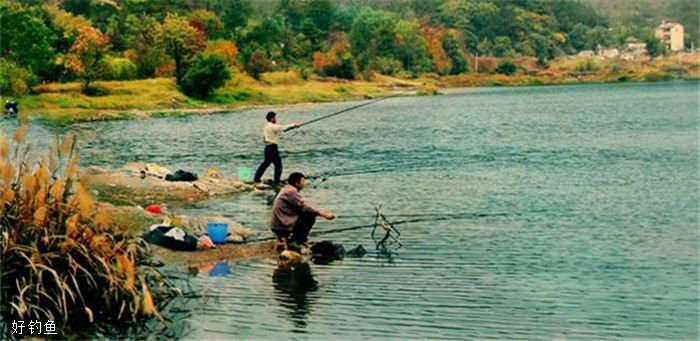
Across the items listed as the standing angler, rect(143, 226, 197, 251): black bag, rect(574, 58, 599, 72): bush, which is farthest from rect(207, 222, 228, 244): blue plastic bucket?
rect(574, 58, 599, 72): bush

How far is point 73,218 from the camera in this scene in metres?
12.1

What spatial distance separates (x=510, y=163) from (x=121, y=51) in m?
65.9

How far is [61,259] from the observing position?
12.2m

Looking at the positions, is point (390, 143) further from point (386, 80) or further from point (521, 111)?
point (386, 80)

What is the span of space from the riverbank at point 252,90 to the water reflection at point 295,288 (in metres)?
18.1

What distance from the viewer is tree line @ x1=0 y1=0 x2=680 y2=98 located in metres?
75.6

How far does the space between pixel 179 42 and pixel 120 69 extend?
310 inches

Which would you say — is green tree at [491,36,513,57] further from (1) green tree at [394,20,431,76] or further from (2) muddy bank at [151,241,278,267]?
(2) muddy bank at [151,241,278,267]

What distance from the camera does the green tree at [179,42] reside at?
287 feet

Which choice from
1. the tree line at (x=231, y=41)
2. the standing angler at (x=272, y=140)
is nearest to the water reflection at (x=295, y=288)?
the standing angler at (x=272, y=140)

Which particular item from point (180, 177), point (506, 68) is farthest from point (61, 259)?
point (506, 68)

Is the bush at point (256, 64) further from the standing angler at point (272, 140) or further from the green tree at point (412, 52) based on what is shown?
the standing angler at point (272, 140)

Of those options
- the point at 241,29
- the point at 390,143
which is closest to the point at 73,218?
the point at 390,143

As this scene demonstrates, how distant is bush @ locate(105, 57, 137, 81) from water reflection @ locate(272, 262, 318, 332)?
6516 centimetres
